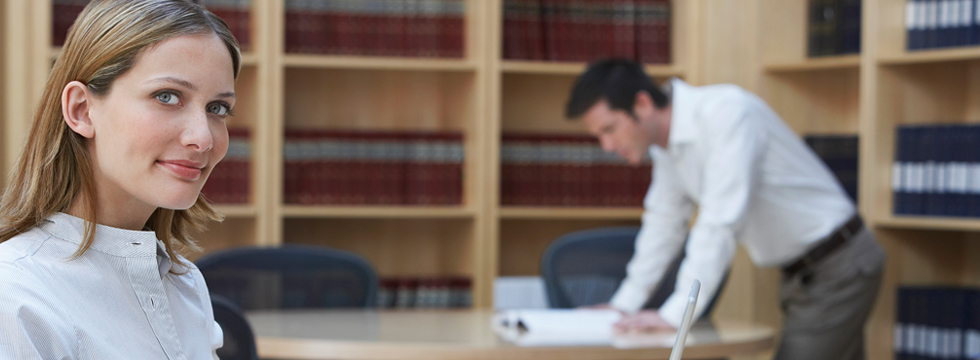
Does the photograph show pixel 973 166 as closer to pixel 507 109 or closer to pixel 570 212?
pixel 570 212

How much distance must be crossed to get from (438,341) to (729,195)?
2.90 feet

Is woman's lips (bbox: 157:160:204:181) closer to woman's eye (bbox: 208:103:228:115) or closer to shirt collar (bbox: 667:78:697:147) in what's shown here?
woman's eye (bbox: 208:103:228:115)

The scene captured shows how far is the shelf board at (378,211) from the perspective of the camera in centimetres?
329

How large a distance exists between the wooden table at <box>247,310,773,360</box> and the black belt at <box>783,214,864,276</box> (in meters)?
0.32

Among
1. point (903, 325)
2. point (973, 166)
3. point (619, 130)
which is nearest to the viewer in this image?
point (619, 130)

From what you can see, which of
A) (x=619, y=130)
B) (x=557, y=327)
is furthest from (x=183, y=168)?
(x=619, y=130)

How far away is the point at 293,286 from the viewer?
260 cm

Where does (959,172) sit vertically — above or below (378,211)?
above

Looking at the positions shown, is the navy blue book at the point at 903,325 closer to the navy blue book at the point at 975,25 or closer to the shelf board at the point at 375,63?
the navy blue book at the point at 975,25

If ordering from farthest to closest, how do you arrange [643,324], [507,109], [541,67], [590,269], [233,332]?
[507,109] → [541,67] → [590,269] → [643,324] → [233,332]

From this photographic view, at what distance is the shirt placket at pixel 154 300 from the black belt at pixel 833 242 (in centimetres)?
203

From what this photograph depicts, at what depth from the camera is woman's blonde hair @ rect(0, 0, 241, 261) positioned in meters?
0.79

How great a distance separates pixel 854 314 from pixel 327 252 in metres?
1.48

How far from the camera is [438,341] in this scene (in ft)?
6.44
